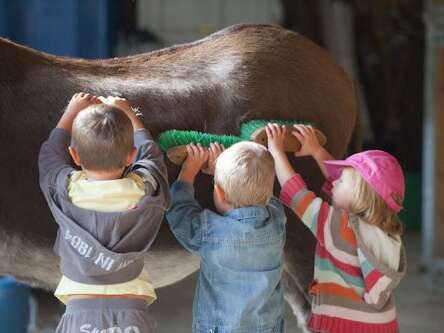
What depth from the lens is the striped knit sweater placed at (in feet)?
7.43

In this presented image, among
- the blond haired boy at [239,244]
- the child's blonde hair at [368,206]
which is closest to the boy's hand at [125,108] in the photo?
the blond haired boy at [239,244]

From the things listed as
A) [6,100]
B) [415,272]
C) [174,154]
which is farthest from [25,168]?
[415,272]

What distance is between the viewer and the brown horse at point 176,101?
243 cm

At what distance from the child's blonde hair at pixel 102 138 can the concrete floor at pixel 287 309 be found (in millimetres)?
2158

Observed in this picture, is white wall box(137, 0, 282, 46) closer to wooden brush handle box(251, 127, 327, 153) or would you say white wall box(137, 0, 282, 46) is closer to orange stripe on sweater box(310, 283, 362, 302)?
wooden brush handle box(251, 127, 327, 153)

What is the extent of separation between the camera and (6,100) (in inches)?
95.9

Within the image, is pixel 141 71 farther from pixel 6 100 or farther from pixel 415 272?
pixel 415 272

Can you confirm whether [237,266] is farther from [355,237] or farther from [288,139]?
[288,139]

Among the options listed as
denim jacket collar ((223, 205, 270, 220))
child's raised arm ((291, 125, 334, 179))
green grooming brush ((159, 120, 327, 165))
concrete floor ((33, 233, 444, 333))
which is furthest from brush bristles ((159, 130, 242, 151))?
concrete floor ((33, 233, 444, 333))

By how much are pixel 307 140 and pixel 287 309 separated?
1893 millimetres

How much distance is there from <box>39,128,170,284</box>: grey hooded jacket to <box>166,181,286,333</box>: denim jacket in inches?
5.5

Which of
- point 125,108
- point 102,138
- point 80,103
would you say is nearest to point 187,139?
point 125,108

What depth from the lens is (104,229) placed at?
1.96 metres

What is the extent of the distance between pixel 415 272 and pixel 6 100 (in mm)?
3549
